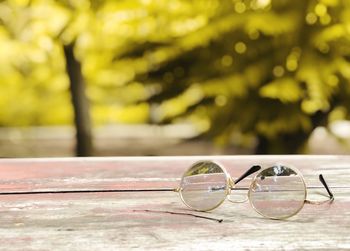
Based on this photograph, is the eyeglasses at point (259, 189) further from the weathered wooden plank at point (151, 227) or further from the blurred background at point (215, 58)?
the blurred background at point (215, 58)

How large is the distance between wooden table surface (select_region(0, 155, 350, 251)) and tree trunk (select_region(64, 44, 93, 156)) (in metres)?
1.81

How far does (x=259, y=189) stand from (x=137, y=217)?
152 mm

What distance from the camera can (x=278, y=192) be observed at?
0.68m

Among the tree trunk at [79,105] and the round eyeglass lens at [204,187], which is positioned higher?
the round eyeglass lens at [204,187]

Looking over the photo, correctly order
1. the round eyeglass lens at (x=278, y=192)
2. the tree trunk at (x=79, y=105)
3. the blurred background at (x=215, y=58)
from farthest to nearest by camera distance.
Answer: the tree trunk at (x=79, y=105) < the blurred background at (x=215, y=58) < the round eyeglass lens at (x=278, y=192)

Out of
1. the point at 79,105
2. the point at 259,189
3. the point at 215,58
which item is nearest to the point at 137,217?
the point at 259,189

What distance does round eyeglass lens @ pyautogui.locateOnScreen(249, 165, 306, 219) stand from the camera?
26.6 inches

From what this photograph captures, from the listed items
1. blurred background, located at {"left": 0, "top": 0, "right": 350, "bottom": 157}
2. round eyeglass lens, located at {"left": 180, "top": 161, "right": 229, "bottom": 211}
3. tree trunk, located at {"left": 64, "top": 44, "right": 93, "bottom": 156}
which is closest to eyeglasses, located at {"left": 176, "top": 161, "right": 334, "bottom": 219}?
round eyeglass lens, located at {"left": 180, "top": 161, "right": 229, "bottom": 211}

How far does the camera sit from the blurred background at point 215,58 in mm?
2023

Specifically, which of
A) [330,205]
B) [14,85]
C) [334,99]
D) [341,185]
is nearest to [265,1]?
[334,99]

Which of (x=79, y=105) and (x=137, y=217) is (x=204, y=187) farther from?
(x=79, y=105)

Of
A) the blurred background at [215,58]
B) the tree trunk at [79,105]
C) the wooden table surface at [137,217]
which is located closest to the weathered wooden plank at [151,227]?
the wooden table surface at [137,217]

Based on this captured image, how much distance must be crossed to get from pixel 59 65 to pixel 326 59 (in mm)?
1810

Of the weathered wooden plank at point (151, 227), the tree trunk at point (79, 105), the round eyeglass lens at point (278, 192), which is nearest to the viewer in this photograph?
the weathered wooden plank at point (151, 227)
